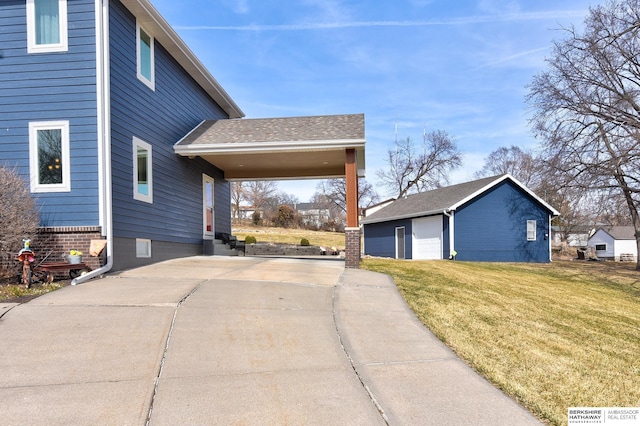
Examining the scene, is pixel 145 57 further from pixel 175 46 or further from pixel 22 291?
pixel 22 291

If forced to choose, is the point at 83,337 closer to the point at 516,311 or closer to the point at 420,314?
the point at 420,314

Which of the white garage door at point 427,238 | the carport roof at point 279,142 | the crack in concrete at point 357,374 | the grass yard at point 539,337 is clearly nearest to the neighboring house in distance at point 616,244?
the white garage door at point 427,238

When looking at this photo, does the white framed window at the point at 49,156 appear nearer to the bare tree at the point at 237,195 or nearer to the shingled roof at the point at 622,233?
the bare tree at the point at 237,195

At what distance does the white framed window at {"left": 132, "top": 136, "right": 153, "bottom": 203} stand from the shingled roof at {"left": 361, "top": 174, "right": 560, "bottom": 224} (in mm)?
14855

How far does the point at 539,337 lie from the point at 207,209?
39.8 feet

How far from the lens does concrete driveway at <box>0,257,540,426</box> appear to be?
3.49 meters

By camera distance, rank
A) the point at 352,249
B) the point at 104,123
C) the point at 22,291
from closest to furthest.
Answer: the point at 22,291
the point at 104,123
the point at 352,249

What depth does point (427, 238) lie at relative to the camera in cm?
2362

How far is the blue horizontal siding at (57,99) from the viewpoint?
9.06 m

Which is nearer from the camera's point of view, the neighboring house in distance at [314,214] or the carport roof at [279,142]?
the carport roof at [279,142]

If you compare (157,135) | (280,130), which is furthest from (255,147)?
(157,135)

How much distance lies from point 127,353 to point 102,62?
22.9ft

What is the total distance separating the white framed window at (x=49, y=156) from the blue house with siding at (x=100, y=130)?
0.02m

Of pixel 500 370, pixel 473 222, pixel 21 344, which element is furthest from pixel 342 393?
pixel 473 222
